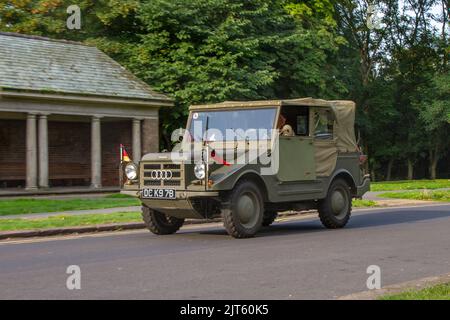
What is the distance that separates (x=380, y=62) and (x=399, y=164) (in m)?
8.24

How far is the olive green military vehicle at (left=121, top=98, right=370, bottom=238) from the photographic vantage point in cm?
1211

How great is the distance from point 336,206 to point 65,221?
18.2 ft

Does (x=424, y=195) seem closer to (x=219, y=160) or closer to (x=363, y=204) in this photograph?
(x=363, y=204)

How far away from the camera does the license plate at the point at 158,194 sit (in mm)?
12117

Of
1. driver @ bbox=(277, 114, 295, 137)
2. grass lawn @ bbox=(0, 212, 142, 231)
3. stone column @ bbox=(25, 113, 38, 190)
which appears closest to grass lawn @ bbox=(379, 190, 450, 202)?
grass lawn @ bbox=(0, 212, 142, 231)

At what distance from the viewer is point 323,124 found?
46.4ft

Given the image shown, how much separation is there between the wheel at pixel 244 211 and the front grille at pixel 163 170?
91 cm

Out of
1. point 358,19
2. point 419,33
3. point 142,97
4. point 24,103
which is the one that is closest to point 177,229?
point 24,103

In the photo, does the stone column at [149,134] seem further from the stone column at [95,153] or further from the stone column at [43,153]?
the stone column at [43,153]

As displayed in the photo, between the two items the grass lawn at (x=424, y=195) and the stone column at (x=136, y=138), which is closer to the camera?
the grass lawn at (x=424, y=195)

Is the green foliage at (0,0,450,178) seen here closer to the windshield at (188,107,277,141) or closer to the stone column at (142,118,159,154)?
the stone column at (142,118,159,154)

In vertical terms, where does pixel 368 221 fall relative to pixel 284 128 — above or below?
below

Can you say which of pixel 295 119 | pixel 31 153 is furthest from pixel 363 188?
pixel 31 153

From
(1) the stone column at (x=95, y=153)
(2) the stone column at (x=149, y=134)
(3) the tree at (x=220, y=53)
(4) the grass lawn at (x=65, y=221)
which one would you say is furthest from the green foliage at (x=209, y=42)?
(4) the grass lawn at (x=65, y=221)
